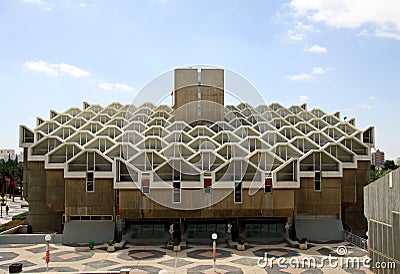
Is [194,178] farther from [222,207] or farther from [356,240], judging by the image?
[356,240]

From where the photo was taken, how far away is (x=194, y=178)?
32938mm

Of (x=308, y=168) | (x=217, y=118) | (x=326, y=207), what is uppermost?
(x=217, y=118)

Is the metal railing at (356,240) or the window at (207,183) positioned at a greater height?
the window at (207,183)

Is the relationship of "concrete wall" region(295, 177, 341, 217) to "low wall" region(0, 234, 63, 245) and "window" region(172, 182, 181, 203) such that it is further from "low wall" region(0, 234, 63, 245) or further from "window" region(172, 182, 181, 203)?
"low wall" region(0, 234, 63, 245)

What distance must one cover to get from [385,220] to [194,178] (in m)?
15.9

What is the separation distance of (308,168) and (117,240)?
56.0ft

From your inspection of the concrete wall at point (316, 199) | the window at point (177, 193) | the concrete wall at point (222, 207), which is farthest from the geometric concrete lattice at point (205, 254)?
the concrete wall at point (316, 199)

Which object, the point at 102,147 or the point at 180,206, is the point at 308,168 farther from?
the point at 102,147

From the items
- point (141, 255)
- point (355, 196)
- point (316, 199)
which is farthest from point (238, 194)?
point (355, 196)

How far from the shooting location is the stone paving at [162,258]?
25.2 m

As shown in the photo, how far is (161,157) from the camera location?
113ft

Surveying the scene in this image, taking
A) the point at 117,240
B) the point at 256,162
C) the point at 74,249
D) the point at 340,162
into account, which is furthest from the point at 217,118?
the point at 74,249

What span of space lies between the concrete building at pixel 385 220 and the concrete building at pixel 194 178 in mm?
10685

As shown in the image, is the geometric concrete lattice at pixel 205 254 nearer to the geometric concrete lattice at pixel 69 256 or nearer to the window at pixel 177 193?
the window at pixel 177 193
